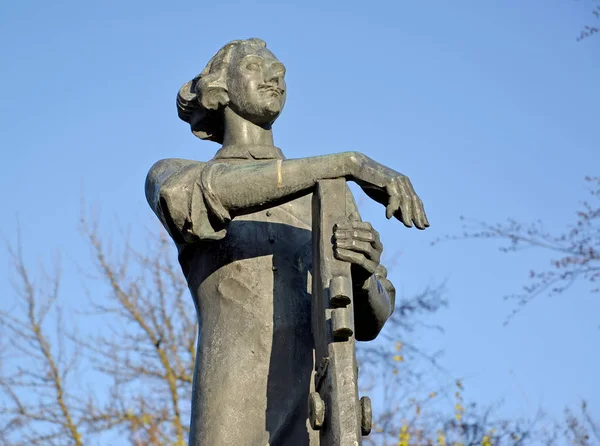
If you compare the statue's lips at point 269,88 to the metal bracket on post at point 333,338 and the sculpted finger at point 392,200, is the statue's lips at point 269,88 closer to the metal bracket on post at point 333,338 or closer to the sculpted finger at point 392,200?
the metal bracket on post at point 333,338

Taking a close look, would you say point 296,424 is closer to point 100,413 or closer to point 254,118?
point 254,118

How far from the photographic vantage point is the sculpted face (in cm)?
633

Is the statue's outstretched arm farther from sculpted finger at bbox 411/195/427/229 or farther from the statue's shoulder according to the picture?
the statue's shoulder

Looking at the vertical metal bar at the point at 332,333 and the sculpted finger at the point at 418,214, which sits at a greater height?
the sculpted finger at the point at 418,214

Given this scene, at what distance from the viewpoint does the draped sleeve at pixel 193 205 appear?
566 centimetres

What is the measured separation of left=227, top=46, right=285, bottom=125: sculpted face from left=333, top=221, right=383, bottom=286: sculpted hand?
1.07 m

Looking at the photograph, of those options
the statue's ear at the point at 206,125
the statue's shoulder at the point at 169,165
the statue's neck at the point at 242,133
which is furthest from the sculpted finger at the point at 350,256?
the statue's ear at the point at 206,125

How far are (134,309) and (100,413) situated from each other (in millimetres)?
1706

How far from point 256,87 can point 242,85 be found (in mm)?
68

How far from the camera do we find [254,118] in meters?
6.36

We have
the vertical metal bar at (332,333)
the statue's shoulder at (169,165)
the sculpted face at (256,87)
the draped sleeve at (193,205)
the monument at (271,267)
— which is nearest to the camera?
the vertical metal bar at (332,333)

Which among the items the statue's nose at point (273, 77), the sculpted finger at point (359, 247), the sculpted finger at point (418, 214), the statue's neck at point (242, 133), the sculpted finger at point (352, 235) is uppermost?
the statue's nose at point (273, 77)

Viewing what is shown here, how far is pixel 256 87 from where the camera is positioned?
6.34m

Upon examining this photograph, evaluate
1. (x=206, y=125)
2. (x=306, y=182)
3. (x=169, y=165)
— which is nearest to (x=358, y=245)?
(x=306, y=182)
